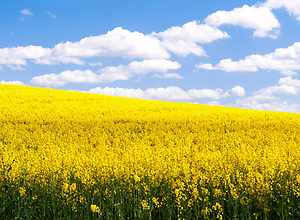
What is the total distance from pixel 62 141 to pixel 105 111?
10129 millimetres

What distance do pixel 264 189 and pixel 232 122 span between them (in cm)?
1458

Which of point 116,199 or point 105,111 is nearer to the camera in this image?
point 116,199

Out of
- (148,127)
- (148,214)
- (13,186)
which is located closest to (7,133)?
(148,127)

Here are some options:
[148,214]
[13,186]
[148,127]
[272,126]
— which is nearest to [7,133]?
[148,127]

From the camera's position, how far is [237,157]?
925 centimetres

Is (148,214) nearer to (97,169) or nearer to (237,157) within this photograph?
(97,169)

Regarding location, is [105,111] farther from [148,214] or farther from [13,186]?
[148,214]

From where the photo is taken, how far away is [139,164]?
320 inches

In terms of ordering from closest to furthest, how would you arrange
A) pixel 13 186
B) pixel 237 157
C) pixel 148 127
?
pixel 13 186 < pixel 237 157 < pixel 148 127

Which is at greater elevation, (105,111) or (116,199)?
(105,111)

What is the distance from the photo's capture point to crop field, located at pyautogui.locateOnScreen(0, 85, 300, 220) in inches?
238

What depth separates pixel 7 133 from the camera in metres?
16.8

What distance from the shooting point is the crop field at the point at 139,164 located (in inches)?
238

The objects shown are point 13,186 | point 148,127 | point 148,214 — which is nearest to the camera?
point 148,214
